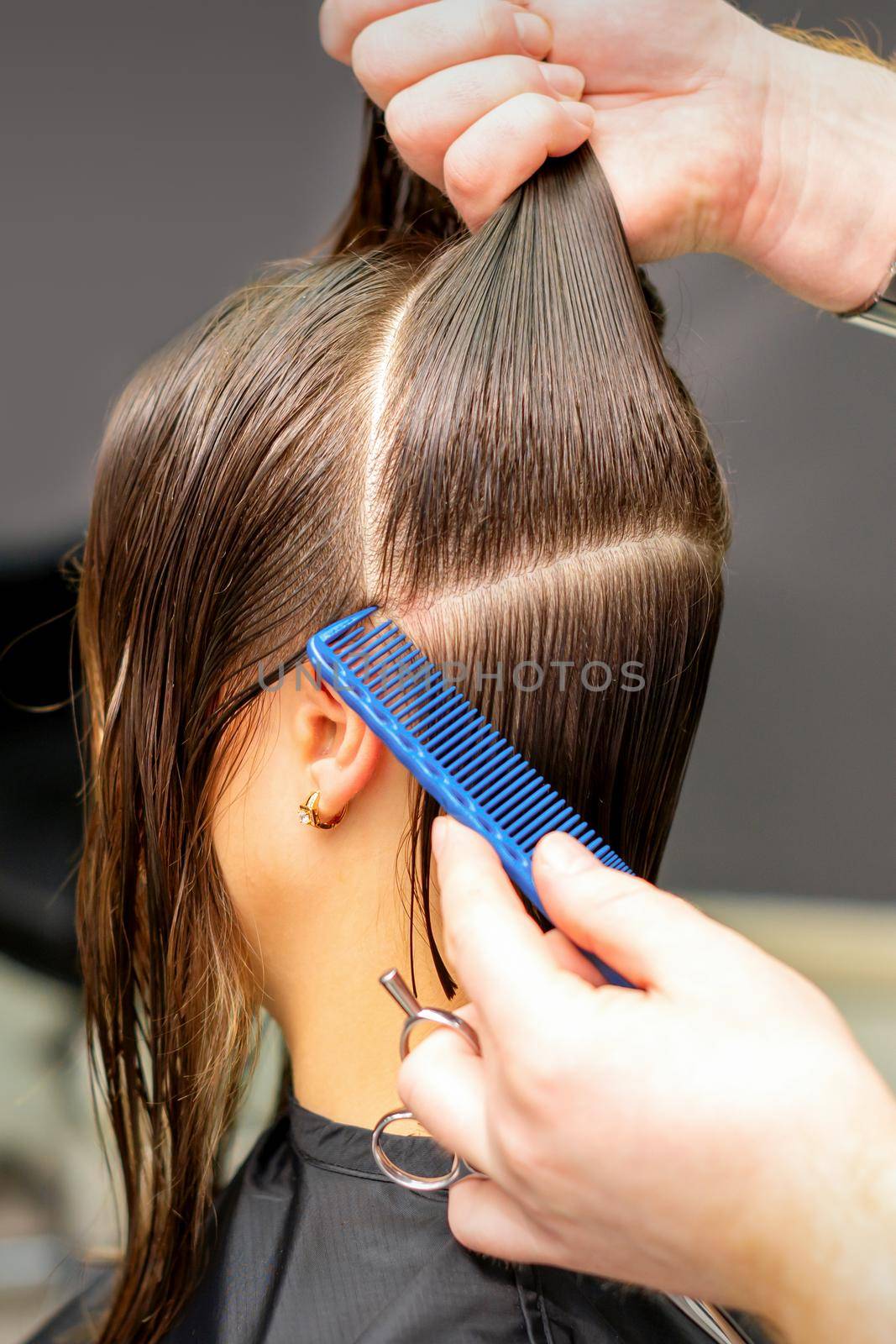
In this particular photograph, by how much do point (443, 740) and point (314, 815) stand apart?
14cm

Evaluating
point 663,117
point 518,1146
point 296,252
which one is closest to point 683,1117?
point 518,1146

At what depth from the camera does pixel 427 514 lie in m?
0.76

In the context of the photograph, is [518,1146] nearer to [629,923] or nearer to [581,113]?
[629,923]

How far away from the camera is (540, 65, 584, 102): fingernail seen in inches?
33.2

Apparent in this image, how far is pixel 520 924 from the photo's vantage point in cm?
59

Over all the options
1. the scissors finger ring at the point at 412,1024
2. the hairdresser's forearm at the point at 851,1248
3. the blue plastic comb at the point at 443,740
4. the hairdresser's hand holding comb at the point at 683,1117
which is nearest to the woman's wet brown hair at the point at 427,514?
the blue plastic comb at the point at 443,740

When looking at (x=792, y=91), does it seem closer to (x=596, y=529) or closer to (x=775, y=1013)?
(x=596, y=529)

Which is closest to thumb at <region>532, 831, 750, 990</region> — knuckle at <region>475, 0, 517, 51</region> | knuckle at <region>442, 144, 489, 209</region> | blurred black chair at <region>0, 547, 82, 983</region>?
knuckle at <region>442, 144, 489, 209</region>

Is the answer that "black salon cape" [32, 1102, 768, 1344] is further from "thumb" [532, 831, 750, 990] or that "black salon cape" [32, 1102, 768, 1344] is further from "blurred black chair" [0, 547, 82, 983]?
"blurred black chair" [0, 547, 82, 983]

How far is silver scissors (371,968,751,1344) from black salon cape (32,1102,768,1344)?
0.12 feet

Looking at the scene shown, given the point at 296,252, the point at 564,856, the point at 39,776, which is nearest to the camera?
the point at 564,856

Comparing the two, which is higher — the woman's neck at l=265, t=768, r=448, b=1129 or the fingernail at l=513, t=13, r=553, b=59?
the fingernail at l=513, t=13, r=553, b=59

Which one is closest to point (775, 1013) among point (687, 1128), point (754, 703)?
point (687, 1128)

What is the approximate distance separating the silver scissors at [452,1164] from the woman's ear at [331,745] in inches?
6.2
